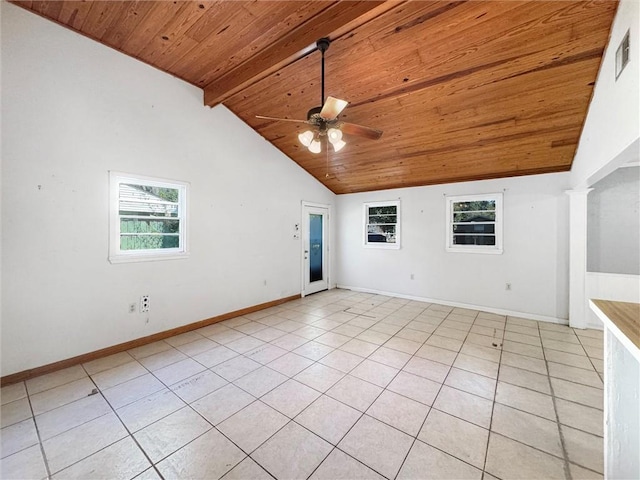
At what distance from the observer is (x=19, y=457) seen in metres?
1.68

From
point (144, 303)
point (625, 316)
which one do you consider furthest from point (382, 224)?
point (625, 316)

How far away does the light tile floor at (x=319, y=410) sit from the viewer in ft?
5.37

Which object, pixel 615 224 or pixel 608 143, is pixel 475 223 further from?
pixel 608 143

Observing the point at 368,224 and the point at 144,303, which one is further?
the point at 368,224

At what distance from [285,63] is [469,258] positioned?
446 centimetres

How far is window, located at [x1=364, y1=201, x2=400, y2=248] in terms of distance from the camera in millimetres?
5860

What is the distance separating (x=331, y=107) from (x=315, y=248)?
428 centimetres

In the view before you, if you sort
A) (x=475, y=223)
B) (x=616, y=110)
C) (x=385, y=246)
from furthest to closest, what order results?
(x=385, y=246) < (x=475, y=223) < (x=616, y=110)

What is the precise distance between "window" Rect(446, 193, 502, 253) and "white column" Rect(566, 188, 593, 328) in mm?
932

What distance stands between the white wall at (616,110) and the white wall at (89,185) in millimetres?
4446

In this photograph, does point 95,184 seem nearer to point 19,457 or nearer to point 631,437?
point 19,457

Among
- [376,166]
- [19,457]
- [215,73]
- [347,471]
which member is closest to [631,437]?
[347,471]

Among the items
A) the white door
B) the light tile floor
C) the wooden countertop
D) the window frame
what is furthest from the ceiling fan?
the window frame

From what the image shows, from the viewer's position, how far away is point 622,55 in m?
2.00
